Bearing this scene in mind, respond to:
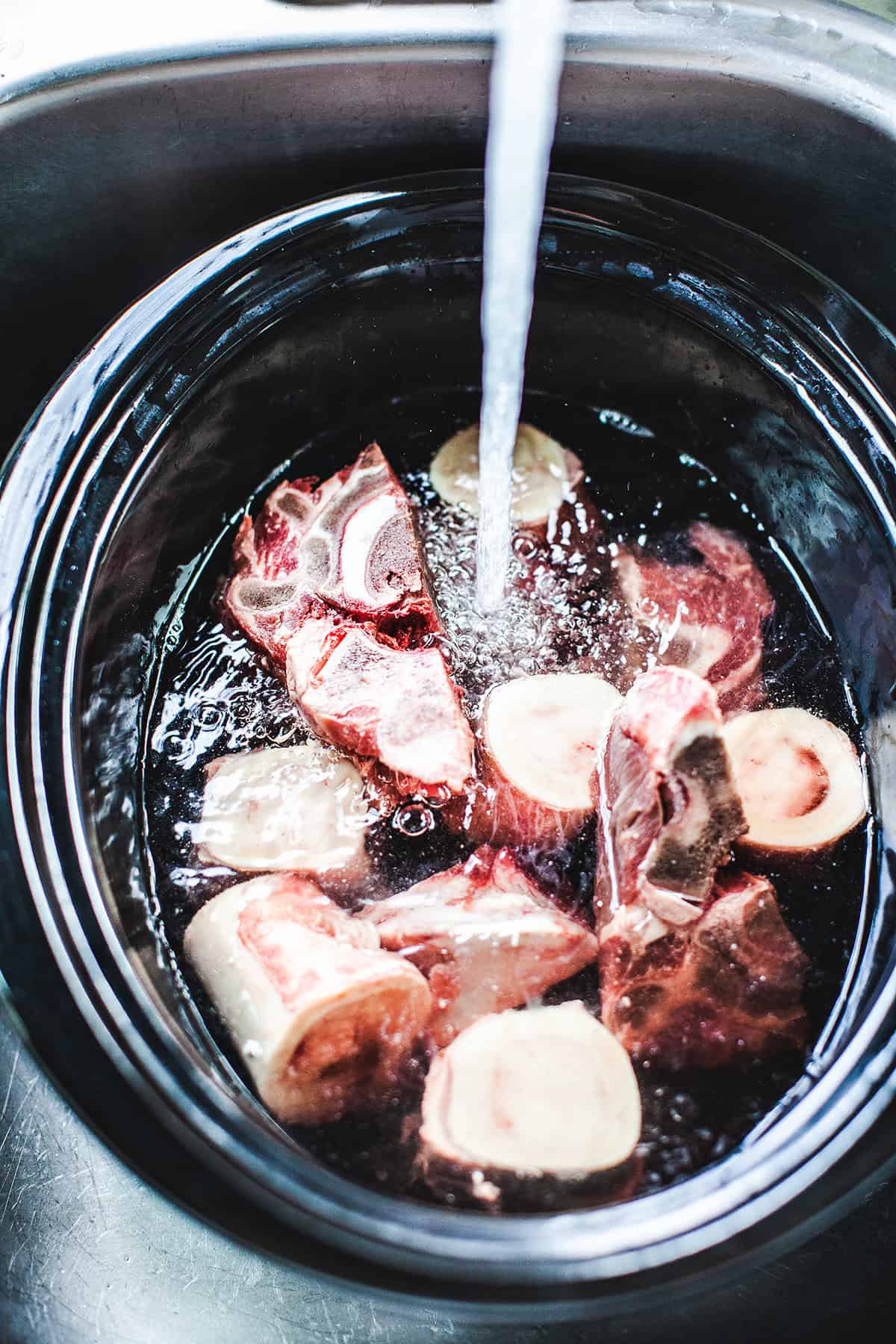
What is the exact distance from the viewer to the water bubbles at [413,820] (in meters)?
1.19

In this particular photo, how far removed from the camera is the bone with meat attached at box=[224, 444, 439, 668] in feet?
4.29

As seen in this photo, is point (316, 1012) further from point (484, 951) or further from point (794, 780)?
point (794, 780)

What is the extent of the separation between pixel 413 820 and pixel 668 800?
0.33 metres

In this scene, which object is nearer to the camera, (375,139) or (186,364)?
(186,364)

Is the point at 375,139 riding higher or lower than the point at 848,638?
higher

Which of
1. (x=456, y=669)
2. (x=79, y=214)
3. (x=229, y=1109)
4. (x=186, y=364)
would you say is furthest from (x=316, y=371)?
(x=229, y=1109)

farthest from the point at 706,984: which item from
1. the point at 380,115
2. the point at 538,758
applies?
the point at 380,115

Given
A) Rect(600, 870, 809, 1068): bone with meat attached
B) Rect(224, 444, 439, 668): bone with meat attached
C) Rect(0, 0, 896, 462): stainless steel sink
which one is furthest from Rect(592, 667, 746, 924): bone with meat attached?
Rect(0, 0, 896, 462): stainless steel sink

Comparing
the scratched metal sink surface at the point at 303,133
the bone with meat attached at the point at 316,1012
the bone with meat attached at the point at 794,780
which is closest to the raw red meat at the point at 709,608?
the bone with meat attached at the point at 794,780

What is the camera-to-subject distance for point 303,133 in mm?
1371

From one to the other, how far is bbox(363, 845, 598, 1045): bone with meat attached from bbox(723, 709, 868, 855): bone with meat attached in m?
0.26

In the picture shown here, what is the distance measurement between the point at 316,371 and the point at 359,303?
123 millimetres

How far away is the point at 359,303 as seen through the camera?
4.68ft

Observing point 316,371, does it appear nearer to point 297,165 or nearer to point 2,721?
point 297,165
